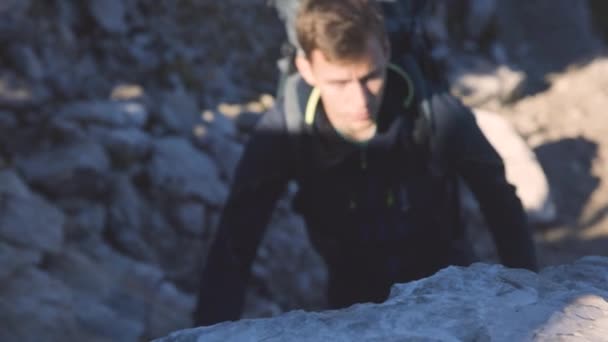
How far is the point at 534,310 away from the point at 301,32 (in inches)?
55.5

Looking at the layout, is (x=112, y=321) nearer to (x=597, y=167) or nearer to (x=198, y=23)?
(x=198, y=23)

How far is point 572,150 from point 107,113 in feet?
14.1

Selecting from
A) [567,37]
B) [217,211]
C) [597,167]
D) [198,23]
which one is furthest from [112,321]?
[567,37]

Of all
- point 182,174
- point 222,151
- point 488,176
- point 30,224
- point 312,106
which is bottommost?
point 488,176

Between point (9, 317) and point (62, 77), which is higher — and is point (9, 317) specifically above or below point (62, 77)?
below

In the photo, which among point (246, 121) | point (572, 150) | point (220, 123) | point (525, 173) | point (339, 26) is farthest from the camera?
point (572, 150)

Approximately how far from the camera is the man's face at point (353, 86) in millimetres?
2537

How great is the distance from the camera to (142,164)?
17.0ft

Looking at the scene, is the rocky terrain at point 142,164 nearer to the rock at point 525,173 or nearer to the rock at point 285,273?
the rock at point 285,273

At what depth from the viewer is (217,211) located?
5.23 metres

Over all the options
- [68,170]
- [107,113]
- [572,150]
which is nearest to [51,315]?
[68,170]

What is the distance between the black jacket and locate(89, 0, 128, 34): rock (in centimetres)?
370

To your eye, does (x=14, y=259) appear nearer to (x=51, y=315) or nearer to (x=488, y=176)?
(x=51, y=315)

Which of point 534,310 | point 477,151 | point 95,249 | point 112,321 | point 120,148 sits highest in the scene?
point 120,148
